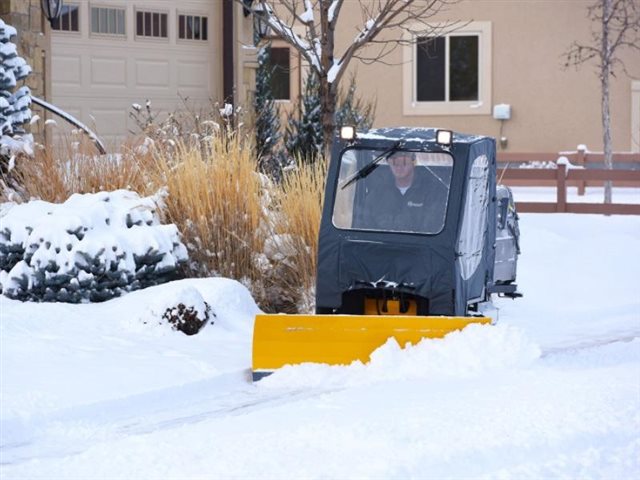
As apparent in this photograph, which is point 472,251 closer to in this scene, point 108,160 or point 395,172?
point 395,172

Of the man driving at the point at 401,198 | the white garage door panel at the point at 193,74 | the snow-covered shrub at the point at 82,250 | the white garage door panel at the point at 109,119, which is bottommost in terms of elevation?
the snow-covered shrub at the point at 82,250

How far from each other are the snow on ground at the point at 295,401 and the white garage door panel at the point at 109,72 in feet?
28.2

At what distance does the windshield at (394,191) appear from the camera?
9859 millimetres

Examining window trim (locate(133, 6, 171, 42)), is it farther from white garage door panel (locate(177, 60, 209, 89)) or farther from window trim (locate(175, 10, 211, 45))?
white garage door panel (locate(177, 60, 209, 89))

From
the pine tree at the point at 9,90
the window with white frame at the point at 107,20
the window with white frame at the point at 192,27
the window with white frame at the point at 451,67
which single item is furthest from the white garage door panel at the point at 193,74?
the window with white frame at the point at 451,67

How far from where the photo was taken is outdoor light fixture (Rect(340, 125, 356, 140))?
9852 millimetres

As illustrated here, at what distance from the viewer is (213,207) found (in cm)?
1202

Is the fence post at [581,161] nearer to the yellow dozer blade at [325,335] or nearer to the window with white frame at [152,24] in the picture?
the window with white frame at [152,24]

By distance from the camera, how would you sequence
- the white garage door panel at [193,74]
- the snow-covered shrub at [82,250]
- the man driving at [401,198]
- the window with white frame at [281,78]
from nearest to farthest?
the man driving at [401,198] < the snow-covered shrub at [82,250] < the white garage door panel at [193,74] < the window with white frame at [281,78]

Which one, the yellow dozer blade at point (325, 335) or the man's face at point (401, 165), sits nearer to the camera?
the yellow dozer blade at point (325, 335)

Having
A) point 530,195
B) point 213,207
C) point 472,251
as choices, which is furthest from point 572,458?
point 530,195

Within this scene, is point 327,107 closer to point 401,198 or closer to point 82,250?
point 82,250

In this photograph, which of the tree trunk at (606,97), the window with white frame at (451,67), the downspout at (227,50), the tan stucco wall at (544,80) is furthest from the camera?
the window with white frame at (451,67)

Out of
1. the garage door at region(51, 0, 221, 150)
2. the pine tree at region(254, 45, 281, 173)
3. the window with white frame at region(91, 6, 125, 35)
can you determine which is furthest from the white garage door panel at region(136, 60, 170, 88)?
the pine tree at region(254, 45, 281, 173)
